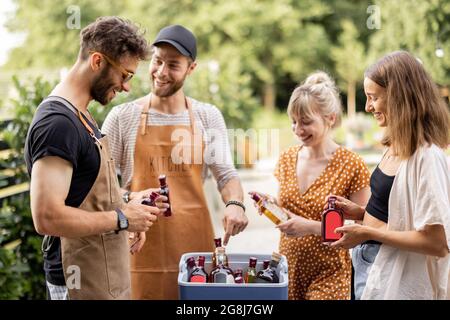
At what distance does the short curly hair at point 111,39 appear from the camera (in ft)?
6.28

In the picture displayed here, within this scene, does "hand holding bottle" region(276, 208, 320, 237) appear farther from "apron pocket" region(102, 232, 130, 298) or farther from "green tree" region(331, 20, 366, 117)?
"green tree" region(331, 20, 366, 117)

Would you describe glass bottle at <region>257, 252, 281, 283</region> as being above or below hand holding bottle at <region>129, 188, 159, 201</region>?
below

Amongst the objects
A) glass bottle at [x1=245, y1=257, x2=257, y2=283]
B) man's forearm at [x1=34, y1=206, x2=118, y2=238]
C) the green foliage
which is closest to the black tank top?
glass bottle at [x1=245, y1=257, x2=257, y2=283]

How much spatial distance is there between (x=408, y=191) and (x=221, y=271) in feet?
2.10

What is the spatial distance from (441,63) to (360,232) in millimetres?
2774

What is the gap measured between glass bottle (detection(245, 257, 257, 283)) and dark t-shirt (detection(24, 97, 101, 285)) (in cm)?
59

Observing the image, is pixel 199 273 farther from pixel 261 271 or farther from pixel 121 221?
pixel 121 221

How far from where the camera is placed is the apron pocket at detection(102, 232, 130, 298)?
Result: 6.42 feet

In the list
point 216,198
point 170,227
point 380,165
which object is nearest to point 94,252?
point 170,227

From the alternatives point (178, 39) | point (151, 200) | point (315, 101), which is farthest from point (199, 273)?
point (178, 39)

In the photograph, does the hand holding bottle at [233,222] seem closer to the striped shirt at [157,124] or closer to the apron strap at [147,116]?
the striped shirt at [157,124]

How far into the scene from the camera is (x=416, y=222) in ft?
5.92

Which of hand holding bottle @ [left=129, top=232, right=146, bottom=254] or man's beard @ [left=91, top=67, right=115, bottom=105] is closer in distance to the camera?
man's beard @ [left=91, top=67, right=115, bottom=105]

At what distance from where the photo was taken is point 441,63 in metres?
4.26
